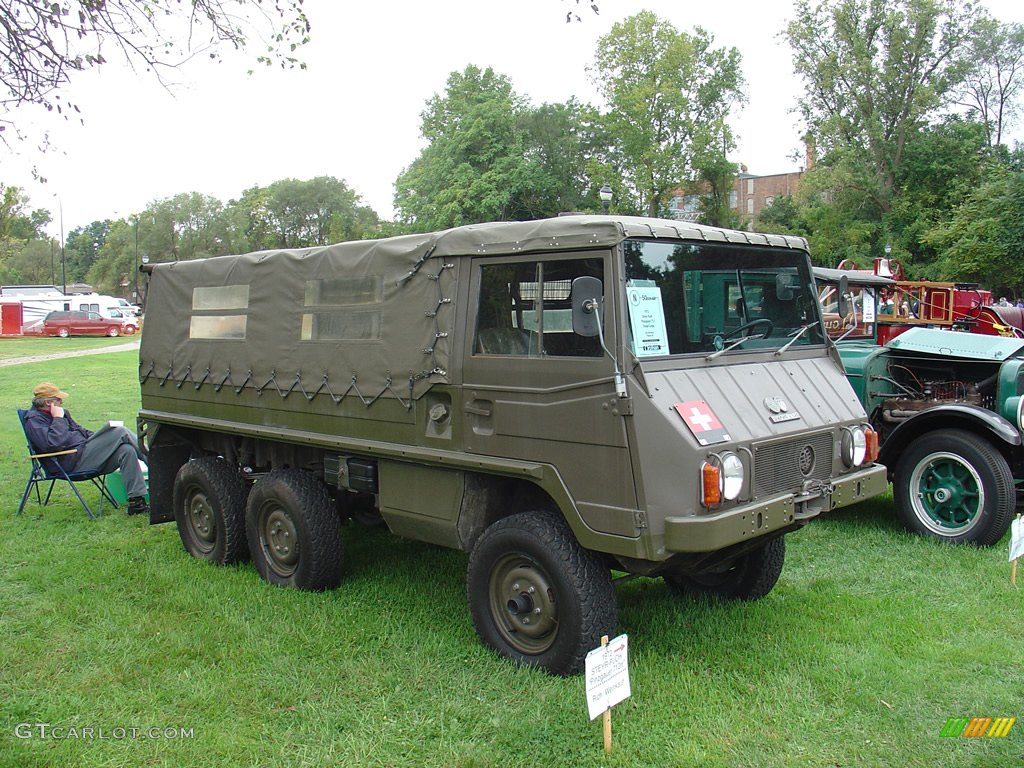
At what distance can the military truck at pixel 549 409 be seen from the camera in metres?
4.23

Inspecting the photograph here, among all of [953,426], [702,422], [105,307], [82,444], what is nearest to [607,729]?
[702,422]

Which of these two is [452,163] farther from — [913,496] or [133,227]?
[913,496]

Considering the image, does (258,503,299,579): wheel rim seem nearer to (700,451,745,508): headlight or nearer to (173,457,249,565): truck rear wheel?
(173,457,249,565): truck rear wheel

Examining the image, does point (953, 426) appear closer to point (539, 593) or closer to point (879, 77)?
point (539, 593)

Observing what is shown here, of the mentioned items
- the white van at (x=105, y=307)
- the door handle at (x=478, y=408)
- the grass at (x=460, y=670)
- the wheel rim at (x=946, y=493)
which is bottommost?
the grass at (x=460, y=670)

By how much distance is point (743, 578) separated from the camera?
5.70 m

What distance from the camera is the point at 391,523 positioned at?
5480 millimetres

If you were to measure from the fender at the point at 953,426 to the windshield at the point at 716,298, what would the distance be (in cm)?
211

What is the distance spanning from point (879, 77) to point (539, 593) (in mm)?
43351

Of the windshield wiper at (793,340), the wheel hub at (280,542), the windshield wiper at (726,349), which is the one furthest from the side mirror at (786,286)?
the wheel hub at (280,542)

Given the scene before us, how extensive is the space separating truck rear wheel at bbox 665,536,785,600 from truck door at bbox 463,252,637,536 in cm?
154

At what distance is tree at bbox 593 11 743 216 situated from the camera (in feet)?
148

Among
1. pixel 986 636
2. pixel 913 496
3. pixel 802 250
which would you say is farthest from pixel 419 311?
pixel 913 496

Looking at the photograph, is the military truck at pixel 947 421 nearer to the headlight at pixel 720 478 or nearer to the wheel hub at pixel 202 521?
the headlight at pixel 720 478
